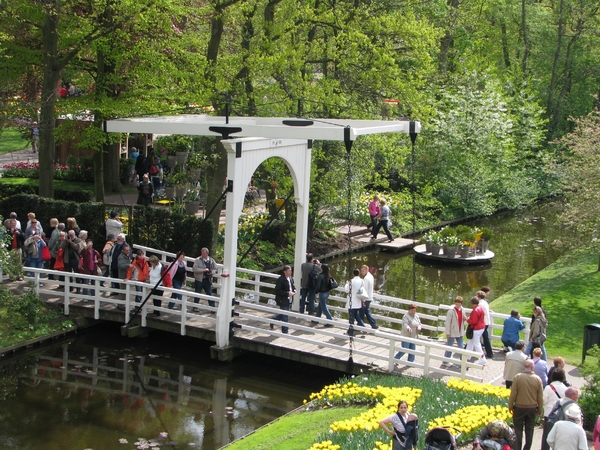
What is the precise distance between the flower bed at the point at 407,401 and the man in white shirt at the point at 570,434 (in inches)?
80.4

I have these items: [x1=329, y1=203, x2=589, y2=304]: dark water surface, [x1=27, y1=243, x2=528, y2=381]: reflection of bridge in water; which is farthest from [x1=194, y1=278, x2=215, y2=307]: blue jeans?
[x1=329, y1=203, x2=589, y2=304]: dark water surface

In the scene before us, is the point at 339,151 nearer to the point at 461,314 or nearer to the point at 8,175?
the point at 461,314

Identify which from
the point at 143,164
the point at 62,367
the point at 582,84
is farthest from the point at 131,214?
the point at 582,84

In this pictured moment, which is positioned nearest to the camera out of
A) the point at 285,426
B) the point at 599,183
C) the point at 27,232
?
the point at 285,426

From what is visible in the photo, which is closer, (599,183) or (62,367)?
(62,367)

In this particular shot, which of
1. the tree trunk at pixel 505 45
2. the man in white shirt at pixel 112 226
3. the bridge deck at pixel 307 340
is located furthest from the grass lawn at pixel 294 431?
the tree trunk at pixel 505 45

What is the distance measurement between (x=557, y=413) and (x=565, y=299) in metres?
12.0

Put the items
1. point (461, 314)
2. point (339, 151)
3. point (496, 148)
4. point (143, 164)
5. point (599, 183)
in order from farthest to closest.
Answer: point (496, 148) → point (143, 164) → point (339, 151) → point (599, 183) → point (461, 314)

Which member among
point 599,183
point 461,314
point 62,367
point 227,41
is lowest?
point 62,367

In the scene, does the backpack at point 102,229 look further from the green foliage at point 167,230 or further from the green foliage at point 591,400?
the green foliage at point 591,400

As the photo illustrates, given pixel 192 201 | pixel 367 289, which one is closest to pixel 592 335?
pixel 367 289

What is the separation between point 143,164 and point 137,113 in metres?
10.4

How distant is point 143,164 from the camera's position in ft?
113

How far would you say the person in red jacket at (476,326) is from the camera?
15164mm
